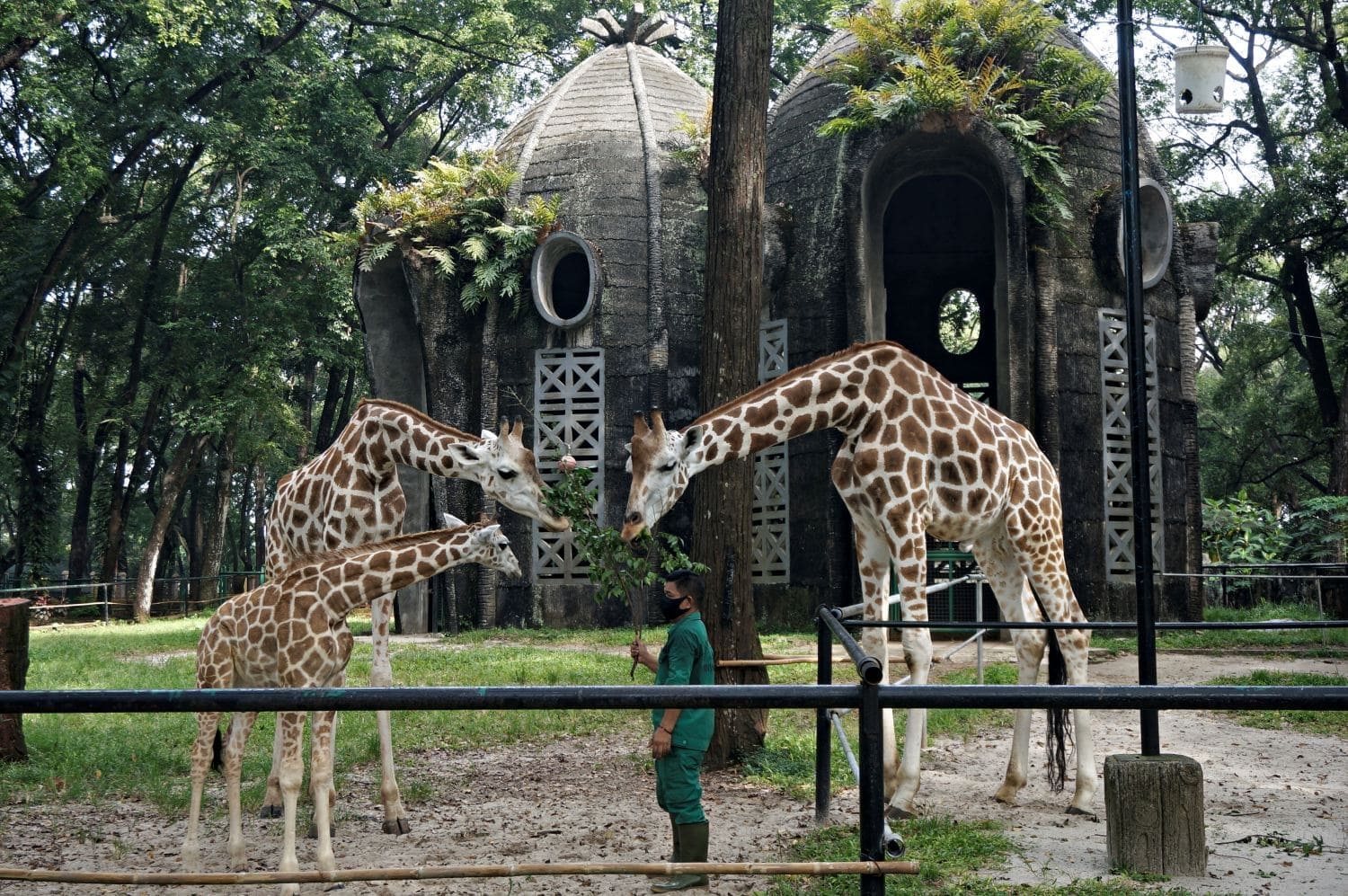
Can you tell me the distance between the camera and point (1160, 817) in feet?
22.0

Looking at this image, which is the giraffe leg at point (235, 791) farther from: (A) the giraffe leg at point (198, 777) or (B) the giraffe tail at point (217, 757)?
(B) the giraffe tail at point (217, 757)

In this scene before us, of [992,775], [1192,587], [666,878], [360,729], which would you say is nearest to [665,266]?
[1192,587]

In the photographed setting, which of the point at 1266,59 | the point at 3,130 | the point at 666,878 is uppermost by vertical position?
the point at 1266,59

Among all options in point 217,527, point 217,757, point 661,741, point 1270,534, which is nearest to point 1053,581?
point 661,741

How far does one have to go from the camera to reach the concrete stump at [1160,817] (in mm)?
6641

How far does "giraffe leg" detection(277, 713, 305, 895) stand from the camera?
21.0 ft

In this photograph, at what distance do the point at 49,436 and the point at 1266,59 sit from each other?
Answer: 33.4 meters

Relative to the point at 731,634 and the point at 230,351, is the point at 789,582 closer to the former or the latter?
the point at 731,634

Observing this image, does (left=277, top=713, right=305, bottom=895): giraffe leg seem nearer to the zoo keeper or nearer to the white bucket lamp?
the zoo keeper

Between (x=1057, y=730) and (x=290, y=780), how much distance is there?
16.7ft

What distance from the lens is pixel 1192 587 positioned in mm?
19281

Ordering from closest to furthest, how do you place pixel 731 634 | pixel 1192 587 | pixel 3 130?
pixel 731 634
pixel 1192 587
pixel 3 130

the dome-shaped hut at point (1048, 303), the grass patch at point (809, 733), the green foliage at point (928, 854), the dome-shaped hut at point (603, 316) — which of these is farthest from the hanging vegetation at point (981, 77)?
the green foliage at point (928, 854)

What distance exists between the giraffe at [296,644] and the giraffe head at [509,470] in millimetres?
1253
